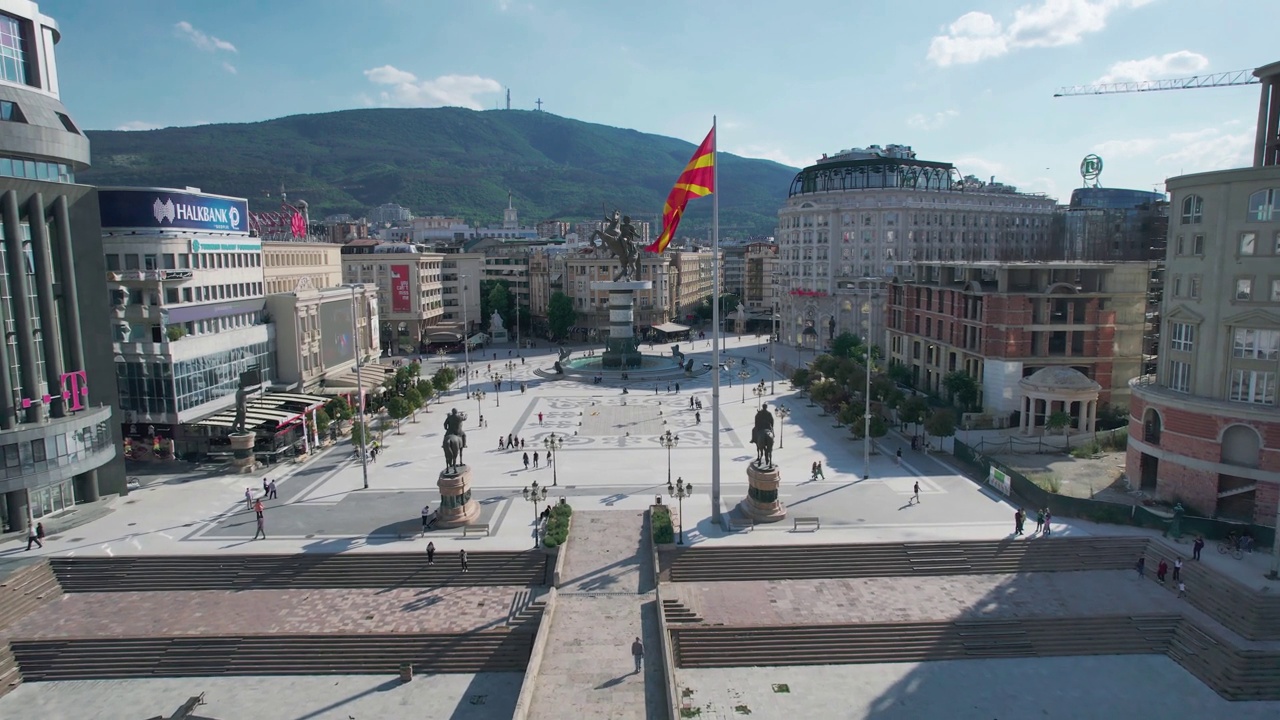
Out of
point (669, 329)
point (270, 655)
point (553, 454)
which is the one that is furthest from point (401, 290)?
point (270, 655)

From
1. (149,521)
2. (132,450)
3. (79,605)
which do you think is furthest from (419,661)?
(132,450)

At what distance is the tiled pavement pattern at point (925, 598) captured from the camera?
30922 mm

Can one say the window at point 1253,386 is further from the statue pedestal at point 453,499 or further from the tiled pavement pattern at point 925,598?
the statue pedestal at point 453,499

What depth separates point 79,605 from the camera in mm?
33438

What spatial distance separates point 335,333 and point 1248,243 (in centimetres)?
6742

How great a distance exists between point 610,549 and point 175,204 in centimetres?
3853

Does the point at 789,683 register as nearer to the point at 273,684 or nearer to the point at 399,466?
the point at 273,684

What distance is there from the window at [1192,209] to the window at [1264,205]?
7.43ft

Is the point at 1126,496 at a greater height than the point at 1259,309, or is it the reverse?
the point at 1259,309

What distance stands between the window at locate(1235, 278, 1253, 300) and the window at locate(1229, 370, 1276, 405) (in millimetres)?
3683

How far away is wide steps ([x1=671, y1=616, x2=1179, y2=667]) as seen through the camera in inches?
1145

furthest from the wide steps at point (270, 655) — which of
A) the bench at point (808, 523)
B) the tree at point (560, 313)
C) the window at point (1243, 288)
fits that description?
the tree at point (560, 313)

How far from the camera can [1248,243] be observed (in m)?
38.5

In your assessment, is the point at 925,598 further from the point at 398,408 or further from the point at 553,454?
the point at 398,408
